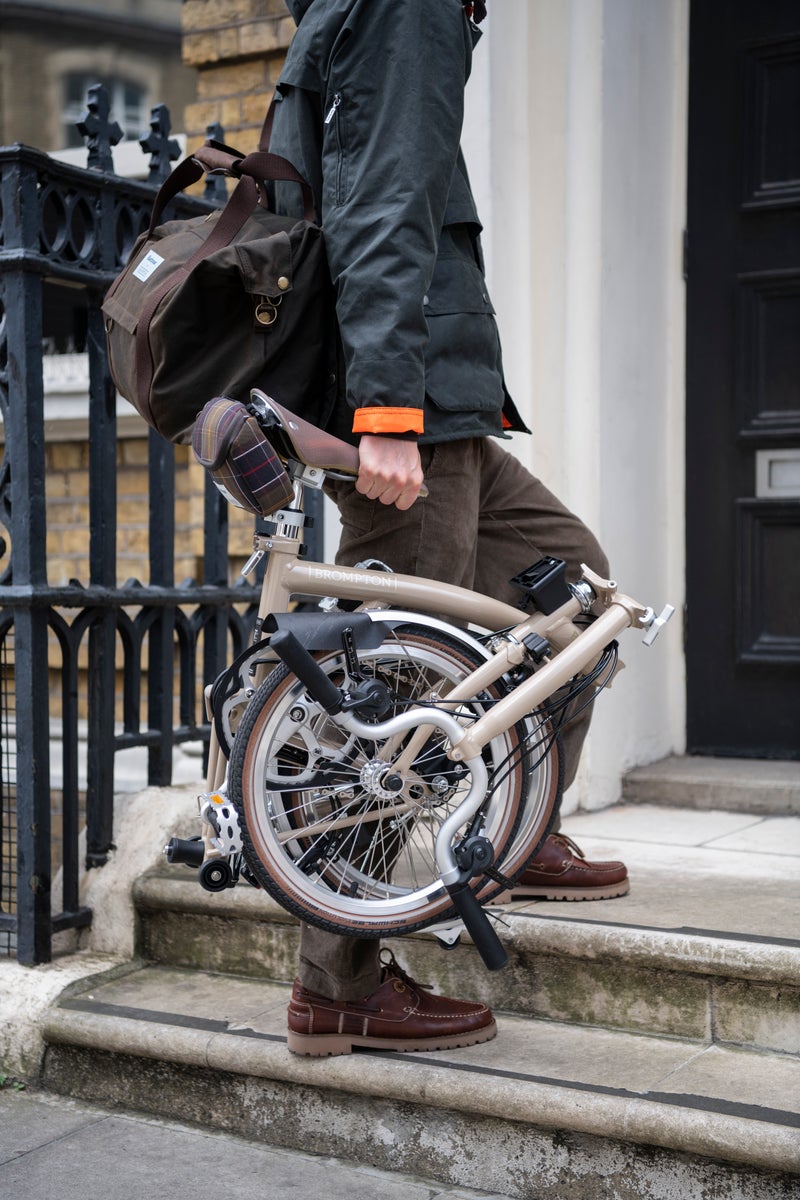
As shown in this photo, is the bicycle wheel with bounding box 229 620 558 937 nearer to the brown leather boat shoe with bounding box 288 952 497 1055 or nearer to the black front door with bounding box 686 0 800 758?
the brown leather boat shoe with bounding box 288 952 497 1055

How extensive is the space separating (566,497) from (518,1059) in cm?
178

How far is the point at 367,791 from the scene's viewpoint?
7.39ft

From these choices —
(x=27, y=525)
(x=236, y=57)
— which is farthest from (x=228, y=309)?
(x=236, y=57)

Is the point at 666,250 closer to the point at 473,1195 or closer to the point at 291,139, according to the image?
the point at 291,139

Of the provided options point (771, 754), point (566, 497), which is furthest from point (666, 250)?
point (771, 754)

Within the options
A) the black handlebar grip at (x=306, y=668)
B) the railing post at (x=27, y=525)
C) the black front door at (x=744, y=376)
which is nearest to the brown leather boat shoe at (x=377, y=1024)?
the black handlebar grip at (x=306, y=668)

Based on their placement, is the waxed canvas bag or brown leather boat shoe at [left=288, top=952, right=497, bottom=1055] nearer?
the waxed canvas bag

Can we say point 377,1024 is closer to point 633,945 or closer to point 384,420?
point 633,945

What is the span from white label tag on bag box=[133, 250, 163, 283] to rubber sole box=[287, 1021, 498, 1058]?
1392mm

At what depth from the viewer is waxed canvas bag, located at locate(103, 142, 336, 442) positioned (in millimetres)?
2225

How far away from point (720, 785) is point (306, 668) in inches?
81.3

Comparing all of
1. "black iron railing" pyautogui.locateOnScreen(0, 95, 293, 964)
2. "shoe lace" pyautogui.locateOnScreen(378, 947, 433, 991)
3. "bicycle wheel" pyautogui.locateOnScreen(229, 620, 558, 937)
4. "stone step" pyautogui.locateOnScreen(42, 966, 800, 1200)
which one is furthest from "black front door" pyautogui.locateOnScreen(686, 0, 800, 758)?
"bicycle wheel" pyautogui.locateOnScreen(229, 620, 558, 937)

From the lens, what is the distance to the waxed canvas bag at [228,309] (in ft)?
7.30

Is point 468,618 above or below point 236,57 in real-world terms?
below
